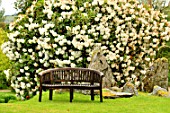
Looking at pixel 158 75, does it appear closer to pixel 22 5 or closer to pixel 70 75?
pixel 70 75

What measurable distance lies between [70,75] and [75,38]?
315cm

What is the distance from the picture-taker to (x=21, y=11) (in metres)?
33.1

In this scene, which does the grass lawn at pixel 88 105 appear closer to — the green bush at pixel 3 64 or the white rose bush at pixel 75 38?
the white rose bush at pixel 75 38

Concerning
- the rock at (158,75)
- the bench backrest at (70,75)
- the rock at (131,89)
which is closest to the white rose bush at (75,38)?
the rock at (158,75)

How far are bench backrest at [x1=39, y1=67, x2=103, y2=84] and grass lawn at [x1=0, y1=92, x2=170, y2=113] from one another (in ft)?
1.92

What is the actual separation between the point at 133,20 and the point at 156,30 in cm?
152

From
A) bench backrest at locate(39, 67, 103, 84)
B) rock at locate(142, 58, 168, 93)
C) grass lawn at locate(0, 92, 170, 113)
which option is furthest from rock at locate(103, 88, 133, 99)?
rock at locate(142, 58, 168, 93)

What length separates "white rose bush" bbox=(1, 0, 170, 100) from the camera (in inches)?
700

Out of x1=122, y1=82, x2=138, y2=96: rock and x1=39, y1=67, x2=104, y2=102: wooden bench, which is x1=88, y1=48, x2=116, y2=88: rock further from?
x1=39, y1=67, x2=104, y2=102: wooden bench

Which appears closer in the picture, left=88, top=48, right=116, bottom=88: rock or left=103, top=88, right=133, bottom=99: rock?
left=103, top=88, right=133, bottom=99: rock

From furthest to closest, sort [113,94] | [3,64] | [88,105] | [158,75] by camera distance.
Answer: [3,64] → [158,75] → [113,94] → [88,105]

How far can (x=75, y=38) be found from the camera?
17625mm

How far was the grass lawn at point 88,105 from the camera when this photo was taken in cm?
1181

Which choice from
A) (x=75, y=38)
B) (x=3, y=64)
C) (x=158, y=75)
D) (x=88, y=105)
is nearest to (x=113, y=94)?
(x=88, y=105)
